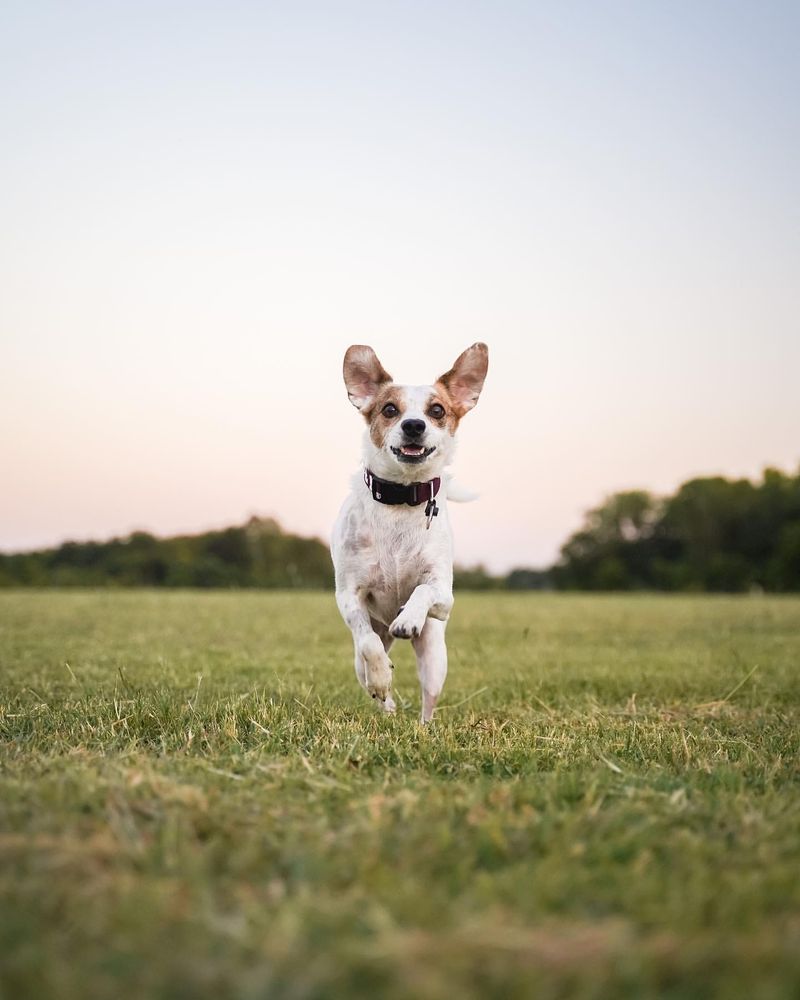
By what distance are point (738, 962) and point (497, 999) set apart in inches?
19.3

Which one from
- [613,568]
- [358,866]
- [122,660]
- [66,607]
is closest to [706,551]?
[613,568]

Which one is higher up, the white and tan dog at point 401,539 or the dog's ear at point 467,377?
the dog's ear at point 467,377

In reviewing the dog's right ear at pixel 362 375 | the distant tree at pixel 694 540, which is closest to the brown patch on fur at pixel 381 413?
the dog's right ear at pixel 362 375

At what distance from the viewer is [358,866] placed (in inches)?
82.1

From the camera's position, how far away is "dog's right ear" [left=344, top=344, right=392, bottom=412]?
6195 mm

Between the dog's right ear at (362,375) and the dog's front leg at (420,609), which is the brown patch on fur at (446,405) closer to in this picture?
the dog's right ear at (362,375)

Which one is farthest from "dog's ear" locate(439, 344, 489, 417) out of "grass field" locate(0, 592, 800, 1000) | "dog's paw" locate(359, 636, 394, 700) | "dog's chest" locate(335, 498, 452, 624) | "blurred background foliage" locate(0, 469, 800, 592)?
"blurred background foliage" locate(0, 469, 800, 592)

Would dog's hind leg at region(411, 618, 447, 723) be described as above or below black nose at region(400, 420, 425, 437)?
below

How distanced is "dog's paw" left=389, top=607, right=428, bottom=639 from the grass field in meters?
0.49

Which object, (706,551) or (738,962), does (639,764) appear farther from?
(706,551)

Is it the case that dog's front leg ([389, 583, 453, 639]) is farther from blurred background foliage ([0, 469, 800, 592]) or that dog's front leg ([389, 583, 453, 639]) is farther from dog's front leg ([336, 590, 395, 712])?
blurred background foliage ([0, 469, 800, 592])

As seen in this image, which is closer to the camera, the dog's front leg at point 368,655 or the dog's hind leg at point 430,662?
the dog's front leg at point 368,655

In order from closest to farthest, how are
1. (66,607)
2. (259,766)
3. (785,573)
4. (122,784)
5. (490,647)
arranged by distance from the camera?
(122,784)
(259,766)
(490,647)
(66,607)
(785,573)

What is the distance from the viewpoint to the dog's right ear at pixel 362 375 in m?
6.20
